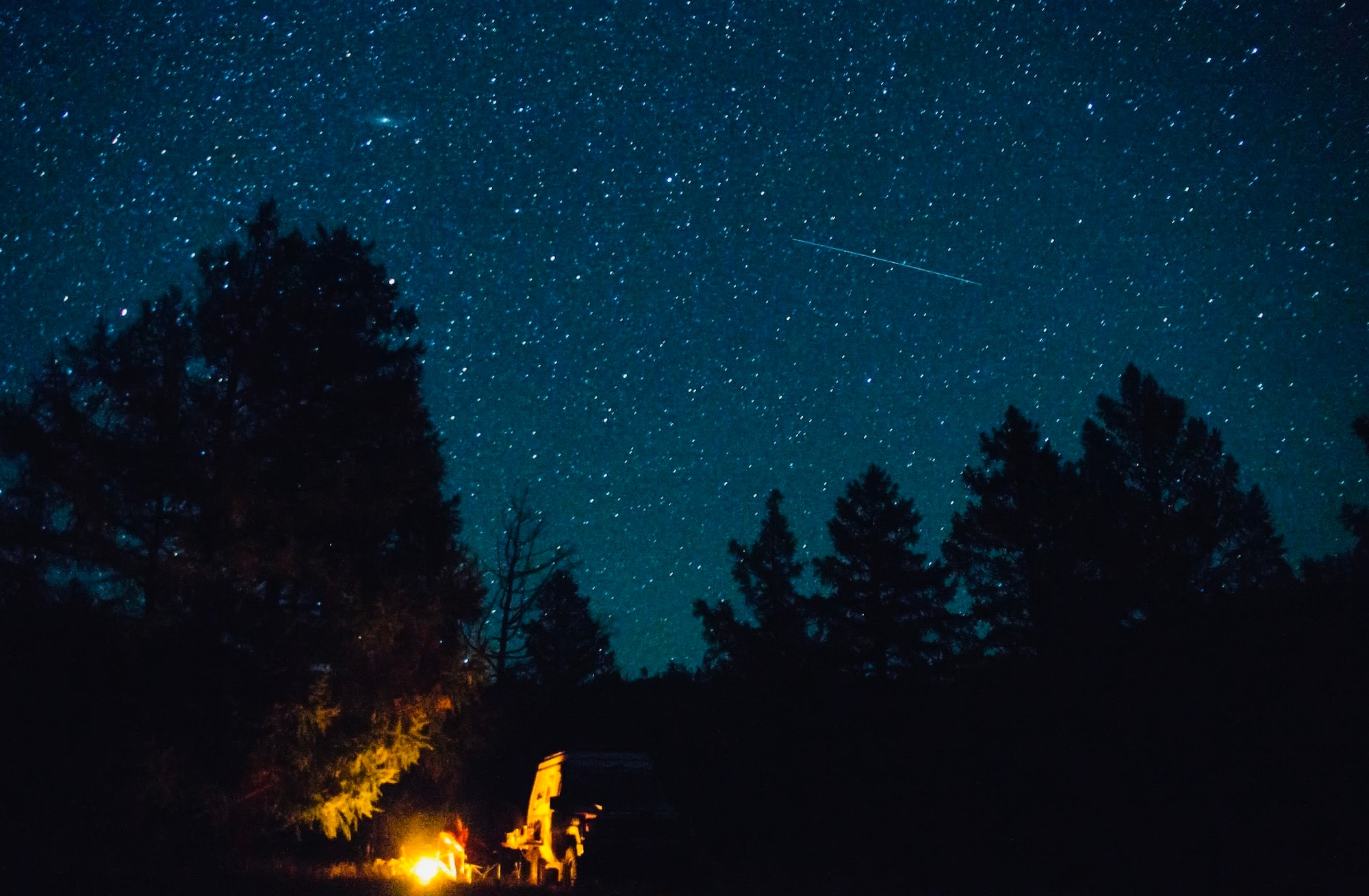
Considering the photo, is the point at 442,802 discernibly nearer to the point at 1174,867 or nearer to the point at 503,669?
the point at 503,669

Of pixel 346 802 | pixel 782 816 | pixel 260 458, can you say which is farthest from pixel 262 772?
pixel 782 816

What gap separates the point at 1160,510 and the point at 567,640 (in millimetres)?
26093

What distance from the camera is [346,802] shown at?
13.5m

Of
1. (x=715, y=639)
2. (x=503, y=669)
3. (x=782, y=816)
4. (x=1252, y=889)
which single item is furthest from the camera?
(x=715, y=639)

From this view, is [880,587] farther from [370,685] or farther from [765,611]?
[370,685]

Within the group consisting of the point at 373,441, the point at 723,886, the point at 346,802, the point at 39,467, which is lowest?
the point at 723,886

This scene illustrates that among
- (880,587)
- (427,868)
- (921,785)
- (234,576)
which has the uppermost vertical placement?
(880,587)

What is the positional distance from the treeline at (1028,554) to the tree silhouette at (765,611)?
89 millimetres

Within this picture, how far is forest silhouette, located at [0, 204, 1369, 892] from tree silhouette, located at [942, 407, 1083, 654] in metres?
7.89

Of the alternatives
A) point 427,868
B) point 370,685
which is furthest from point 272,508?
point 427,868

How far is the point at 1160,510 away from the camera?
2842 centimetres

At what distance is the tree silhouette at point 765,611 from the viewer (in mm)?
33562

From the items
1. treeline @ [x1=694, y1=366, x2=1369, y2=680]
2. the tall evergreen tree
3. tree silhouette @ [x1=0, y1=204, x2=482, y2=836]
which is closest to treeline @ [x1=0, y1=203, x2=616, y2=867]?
tree silhouette @ [x1=0, y1=204, x2=482, y2=836]

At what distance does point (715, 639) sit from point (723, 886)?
21.7 m
